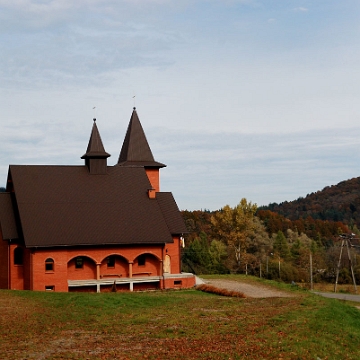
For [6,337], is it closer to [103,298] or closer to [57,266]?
[103,298]

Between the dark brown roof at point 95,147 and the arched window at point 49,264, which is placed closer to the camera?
the arched window at point 49,264

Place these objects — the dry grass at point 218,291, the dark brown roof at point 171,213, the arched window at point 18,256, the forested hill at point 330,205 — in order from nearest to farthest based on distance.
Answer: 1. the dry grass at point 218,291
2. the arched window at point 18,256
3. the dark brown roof at point 171,213
4. the forested hill at point 330,205

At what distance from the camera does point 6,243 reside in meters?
33.0

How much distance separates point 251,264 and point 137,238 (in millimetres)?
→ 32323

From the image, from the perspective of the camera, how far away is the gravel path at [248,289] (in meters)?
29.1

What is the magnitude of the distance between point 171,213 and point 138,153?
233 inches

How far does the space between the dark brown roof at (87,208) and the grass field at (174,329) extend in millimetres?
8228

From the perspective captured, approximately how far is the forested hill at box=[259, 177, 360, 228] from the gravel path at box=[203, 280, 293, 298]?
12082 centimetres

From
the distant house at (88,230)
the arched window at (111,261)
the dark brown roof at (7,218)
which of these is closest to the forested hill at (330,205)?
the distant house at (88,230)

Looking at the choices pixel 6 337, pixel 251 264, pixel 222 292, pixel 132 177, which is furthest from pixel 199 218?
pixel 6 337

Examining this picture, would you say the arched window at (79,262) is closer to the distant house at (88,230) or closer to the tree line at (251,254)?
the distant house at (88,230)

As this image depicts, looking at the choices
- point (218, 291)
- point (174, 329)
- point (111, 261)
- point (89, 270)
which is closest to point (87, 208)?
point (111, 261)

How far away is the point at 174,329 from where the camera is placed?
56.7ft

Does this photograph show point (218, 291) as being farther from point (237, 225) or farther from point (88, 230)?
point (237, 225)
